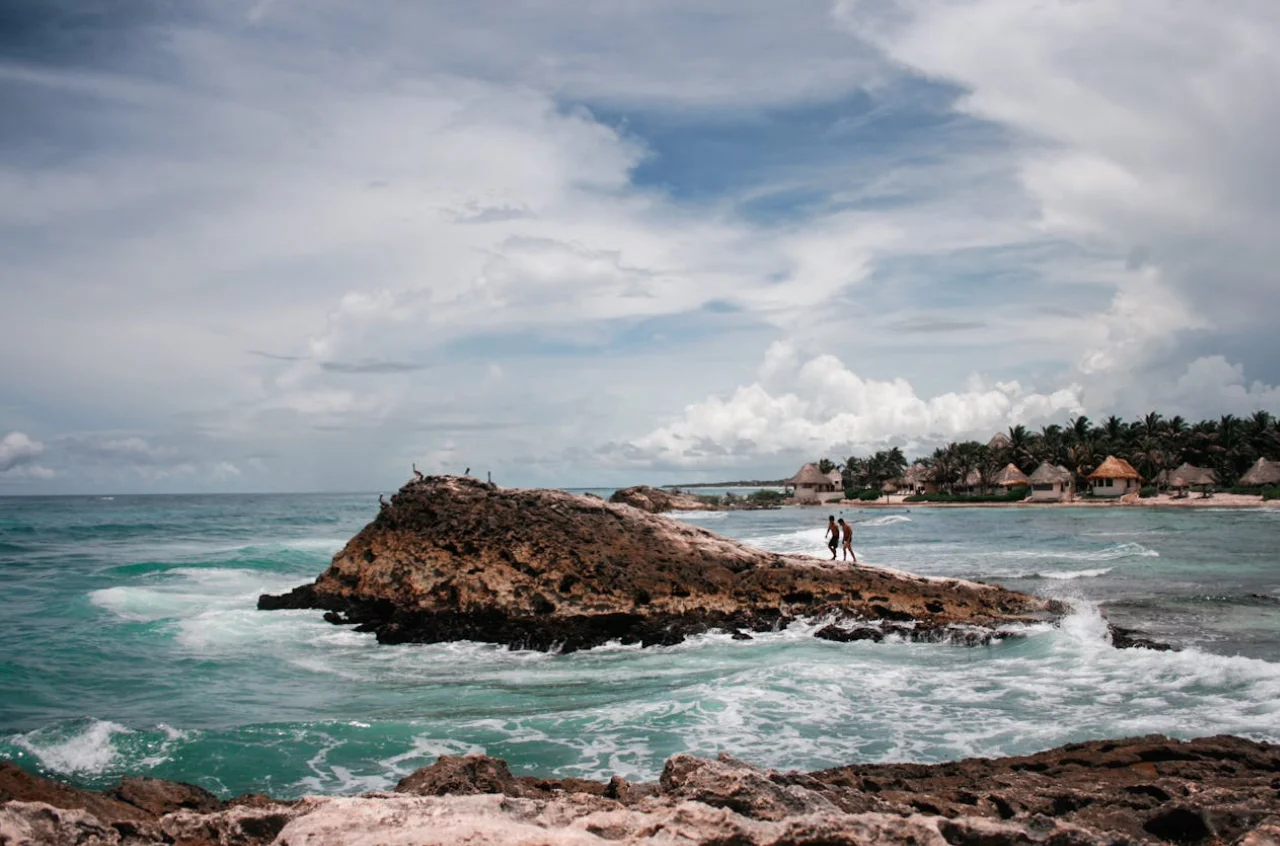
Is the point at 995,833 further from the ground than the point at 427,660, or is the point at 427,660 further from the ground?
the point at 995,833

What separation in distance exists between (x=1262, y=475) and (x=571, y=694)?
3549 inches

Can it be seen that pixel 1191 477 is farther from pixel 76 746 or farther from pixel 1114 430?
pixel 76 746

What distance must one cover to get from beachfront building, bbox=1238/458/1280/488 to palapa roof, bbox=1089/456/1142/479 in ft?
30.3

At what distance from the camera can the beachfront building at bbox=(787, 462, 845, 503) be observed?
113250 mm

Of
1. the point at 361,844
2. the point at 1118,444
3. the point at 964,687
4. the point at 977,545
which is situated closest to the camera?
the point at 361,844

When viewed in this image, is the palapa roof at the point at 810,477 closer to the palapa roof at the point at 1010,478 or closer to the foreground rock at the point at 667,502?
the foreground rock at the point at 667,502

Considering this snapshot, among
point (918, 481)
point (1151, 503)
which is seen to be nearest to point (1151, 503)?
point (1151, 503)

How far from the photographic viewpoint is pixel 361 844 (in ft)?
14.4

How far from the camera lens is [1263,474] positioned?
8175 centimetres

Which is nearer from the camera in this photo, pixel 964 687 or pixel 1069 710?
pixel 1069 710

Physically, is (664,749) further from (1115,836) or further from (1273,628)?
(1273,628)

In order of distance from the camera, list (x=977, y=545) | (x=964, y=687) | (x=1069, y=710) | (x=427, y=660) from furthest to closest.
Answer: (x=977, y=545)
(x=427, y=660)
(x=964, y=687)
(x=1069, y=710)

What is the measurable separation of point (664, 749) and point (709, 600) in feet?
26.0

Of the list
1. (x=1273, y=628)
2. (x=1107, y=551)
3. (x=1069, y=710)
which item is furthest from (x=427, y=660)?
(x=1107, y=551)
